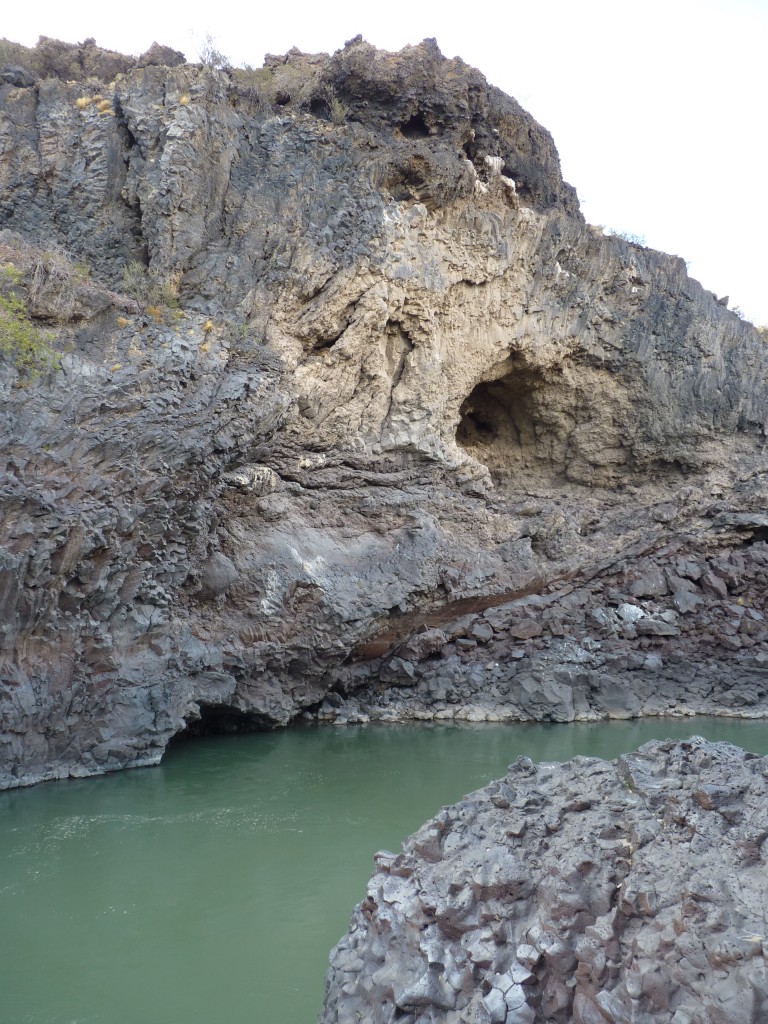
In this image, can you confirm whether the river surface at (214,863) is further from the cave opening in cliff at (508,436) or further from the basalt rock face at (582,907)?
the cave opening in cliff at (508,436)

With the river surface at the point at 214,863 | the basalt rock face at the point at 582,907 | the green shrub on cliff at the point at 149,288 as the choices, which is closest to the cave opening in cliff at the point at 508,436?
the river surface at the point at 214,863

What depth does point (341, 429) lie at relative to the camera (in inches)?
585

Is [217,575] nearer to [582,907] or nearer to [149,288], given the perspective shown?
[149,288]

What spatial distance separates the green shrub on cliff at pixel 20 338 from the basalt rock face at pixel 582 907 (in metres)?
9.03

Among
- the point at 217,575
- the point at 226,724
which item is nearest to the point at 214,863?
the point at 217,575

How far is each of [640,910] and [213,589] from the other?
423 inches

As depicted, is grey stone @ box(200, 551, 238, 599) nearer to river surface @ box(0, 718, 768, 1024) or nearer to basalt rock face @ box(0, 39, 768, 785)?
basalt rock face @ box(0, 39, 768, 785)

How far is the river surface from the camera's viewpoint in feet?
18.7

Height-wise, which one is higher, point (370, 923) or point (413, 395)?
point (413, 395)

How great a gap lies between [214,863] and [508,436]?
13.0 metres

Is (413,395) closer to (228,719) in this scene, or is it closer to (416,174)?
(416,174)

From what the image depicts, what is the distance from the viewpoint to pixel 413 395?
15.5 m

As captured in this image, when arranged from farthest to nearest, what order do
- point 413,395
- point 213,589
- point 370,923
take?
point 413,395
point 213,589
point 370,923

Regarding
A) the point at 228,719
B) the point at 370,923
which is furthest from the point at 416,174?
the point at 370,923
